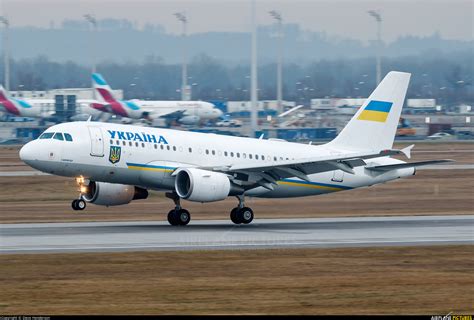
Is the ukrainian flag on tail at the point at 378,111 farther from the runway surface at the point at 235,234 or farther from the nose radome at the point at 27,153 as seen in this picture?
the nose radome at the point at 27,153

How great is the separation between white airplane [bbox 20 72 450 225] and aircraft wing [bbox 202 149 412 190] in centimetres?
4

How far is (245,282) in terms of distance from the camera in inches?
948

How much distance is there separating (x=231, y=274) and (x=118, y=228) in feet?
46.7

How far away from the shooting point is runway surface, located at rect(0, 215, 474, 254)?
105 feet

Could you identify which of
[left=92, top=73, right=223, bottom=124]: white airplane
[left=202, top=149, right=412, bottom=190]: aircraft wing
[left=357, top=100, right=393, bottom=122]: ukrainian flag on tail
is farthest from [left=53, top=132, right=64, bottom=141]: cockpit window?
[left=92, top=73, right=223, bottom=124]: white airplane

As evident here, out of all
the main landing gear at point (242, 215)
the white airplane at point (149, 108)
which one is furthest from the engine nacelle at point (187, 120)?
the main landing gear at point (242, 215)

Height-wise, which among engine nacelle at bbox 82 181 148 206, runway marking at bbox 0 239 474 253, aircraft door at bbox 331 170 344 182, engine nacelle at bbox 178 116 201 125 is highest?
aircraft door at bbox 331 170 344 182

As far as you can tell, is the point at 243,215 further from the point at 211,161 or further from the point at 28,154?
the point at 28,154

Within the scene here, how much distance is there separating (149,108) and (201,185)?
10143cm

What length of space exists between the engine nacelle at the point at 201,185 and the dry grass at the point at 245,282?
7908 mm

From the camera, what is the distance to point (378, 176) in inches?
Answer: 1721

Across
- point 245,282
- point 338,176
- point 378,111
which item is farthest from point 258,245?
point 378,111

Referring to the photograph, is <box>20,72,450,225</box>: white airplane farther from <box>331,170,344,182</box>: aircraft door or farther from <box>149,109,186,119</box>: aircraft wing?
<box>149,109,186,119</box>: aircraft wing

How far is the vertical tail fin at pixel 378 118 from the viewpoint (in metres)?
44.4
